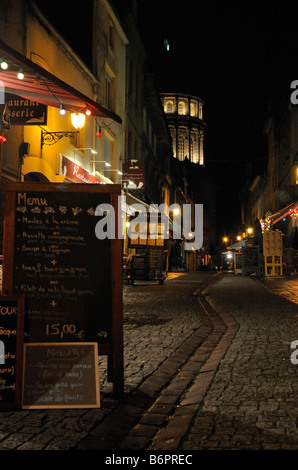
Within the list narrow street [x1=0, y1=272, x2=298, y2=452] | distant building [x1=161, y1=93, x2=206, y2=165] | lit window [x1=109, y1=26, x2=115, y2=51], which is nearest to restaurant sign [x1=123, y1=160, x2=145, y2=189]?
lit window [x1=109, y1=26, x2=115, y2=51]

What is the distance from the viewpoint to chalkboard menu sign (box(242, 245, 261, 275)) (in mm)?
26297

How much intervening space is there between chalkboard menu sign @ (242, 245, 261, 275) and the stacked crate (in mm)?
606

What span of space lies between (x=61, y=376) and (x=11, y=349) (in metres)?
0.46

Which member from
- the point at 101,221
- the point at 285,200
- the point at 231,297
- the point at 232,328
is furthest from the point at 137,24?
the point at 101,221

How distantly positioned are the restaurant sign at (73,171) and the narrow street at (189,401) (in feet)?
31.0

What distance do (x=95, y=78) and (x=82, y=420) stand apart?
19.2 metres

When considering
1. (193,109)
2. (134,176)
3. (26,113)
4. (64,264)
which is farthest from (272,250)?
(193,109)

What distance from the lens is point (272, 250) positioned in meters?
25.2

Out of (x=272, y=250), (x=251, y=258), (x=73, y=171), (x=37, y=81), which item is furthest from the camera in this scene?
(x=251, y=258)

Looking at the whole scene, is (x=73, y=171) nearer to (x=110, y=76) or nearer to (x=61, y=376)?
(x=110, y=76)

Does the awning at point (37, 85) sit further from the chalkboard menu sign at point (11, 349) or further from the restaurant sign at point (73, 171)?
the chalkboard menu sign at point (11, 349)

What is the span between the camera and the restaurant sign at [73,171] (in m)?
16.7

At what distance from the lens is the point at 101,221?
180 inches
